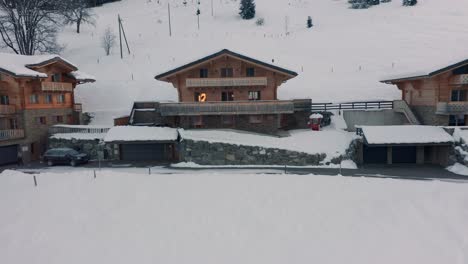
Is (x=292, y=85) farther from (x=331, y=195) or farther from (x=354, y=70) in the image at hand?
(x=331, y=195)

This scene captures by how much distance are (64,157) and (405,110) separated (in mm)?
34034

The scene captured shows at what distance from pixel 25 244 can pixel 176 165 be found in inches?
537

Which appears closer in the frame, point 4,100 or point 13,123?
point 4,100

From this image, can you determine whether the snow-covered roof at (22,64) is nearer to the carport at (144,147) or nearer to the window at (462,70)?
the carport at (144,147)

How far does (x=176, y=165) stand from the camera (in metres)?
27.0

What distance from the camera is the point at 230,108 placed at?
3120 centimetres

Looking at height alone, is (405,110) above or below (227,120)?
above

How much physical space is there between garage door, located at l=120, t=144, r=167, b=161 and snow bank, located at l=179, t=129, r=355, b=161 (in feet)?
9.84

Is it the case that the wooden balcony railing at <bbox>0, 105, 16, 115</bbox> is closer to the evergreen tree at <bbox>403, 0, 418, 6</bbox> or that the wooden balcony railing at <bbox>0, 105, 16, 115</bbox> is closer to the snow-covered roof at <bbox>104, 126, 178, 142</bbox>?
the snow-covered roof at <bbox>104, 126, 178, 142</bbox>

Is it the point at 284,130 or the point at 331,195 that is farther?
the point at 284,130

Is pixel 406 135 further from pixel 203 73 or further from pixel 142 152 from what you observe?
pixel 142 152

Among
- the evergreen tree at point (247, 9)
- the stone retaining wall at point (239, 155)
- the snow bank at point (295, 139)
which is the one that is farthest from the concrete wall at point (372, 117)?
the evergreen tree at point (247, 9)

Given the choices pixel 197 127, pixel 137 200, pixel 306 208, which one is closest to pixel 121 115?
pixel 197 127

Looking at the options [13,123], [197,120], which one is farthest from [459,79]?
[13,123]
